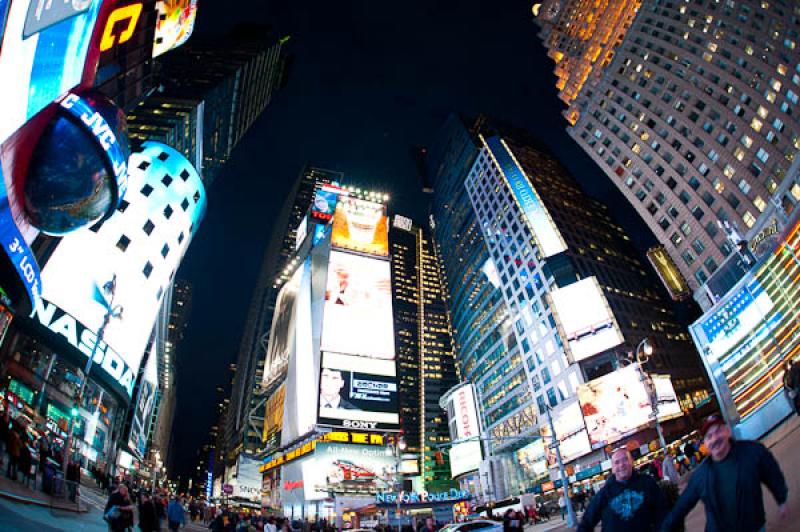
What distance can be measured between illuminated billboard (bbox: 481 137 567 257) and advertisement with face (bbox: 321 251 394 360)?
28216mm

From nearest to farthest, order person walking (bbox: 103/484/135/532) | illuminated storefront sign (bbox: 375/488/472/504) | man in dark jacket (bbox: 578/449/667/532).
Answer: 1. man in dark jacket (bbox: 578/449/667/532)
2. person walking (bbox: 103/484/135/532)
3. illuminated storefront sign (bbox: 375/488/472/504)

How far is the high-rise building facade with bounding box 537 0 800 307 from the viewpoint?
46.8 metres

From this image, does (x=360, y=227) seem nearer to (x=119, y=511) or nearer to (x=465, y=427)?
(x=465, y=427)

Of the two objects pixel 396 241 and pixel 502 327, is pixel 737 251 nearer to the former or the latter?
pixel 502 327

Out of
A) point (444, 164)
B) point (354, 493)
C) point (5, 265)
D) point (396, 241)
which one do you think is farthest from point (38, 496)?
point (396, 241)

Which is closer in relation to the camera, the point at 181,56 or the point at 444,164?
the point at 181,56

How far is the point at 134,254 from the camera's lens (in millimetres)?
42375

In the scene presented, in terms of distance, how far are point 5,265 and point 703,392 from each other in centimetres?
8644

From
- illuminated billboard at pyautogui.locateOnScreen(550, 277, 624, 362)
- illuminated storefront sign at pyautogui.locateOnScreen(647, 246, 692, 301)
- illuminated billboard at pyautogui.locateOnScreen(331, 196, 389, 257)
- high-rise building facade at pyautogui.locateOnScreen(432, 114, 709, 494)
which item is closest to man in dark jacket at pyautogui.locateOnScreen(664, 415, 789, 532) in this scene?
high-rise building facade at pyautogui.locateOnScreen(432, 114, 709, 494)

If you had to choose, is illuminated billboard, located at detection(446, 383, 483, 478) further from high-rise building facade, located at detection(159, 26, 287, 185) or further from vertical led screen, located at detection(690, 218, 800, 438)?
high-rise building facade, located at detection(159, 26, 287, 185)

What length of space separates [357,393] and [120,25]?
43.0 metres

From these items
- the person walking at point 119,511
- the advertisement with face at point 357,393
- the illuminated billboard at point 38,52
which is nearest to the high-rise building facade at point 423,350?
the advertisement with face at point 357,393

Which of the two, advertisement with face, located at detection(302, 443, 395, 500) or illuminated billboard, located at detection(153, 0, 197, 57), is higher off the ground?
illuminated billboard, located at detection(153, 0, 197, 57)

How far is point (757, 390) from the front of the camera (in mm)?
35781
